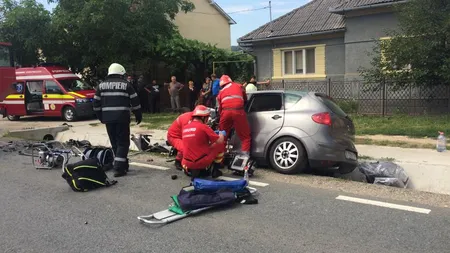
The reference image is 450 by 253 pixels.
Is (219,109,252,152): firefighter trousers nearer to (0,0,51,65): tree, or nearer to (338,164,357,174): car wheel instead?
(338,164,357,174): car wheel

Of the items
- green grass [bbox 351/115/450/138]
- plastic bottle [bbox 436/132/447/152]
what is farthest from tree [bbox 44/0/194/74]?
plastic bottle [bbox 436/132/447/152]

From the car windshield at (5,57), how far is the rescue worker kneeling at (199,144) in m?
13.6

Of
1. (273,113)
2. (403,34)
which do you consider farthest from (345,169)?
(403,34)

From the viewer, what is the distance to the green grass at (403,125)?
34.9 feet

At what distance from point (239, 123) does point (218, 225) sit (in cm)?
275

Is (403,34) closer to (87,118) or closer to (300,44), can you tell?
(300,44)

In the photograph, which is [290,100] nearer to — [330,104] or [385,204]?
[330,104]

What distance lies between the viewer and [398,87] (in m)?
14.5

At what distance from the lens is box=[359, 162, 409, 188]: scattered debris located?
22.4ft

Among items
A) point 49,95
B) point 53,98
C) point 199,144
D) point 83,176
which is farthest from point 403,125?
point 49,95

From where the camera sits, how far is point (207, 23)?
1288 inches

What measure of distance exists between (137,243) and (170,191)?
6.13 feet

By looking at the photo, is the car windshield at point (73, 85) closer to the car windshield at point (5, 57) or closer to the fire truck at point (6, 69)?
the fire truck at point (6, 69)

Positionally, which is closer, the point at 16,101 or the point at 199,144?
the point at 199,144
